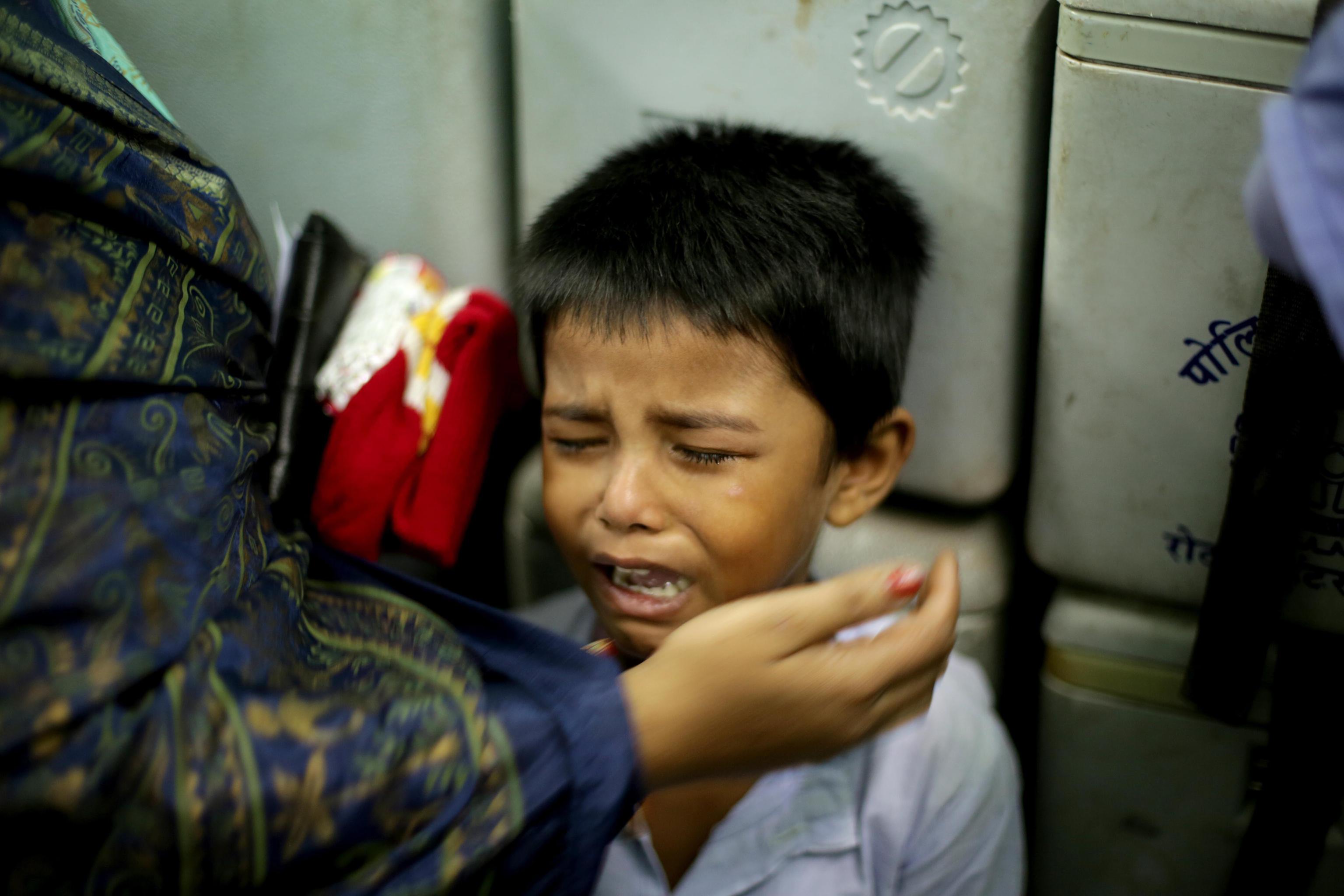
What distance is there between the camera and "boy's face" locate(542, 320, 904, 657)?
768 millimetres

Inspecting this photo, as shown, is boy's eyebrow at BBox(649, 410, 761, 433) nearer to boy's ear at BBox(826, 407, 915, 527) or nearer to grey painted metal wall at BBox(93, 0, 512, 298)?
boy's ear at BBox(826, 407, 915, 527)

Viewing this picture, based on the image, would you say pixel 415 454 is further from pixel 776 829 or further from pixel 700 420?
pixel 776 829

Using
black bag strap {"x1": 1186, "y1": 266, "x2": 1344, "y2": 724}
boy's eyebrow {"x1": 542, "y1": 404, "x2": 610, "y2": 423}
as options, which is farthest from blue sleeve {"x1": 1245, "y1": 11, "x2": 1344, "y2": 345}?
boy's eyebrow {"x1": 542, "y1": 404, "x2": 610, "y2": 423}

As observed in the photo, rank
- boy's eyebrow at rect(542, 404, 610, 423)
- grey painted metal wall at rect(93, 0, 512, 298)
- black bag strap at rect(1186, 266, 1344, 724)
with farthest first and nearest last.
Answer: grey painted metal wall at rect(93, 0, 512, 298) < boy's eyebrow at rect(542, 404, 610, 423) < black bag strap at rect(1186, 266, 1344, 724)

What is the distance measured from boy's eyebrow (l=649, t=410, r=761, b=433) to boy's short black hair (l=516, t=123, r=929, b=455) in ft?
0.22

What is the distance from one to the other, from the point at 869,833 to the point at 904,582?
0.32m

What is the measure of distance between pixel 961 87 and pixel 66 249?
642 mm

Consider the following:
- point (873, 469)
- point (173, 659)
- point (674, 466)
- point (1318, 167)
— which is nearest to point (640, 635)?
point (674, 466)

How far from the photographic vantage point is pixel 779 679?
22.6 inches

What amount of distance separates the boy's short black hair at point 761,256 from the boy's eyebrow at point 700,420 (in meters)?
0.07

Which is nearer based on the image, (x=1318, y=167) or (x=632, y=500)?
(x=1318, y=167)

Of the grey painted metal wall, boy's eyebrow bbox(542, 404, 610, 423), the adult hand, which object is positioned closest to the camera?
the adult hand

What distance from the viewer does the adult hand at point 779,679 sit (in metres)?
0.55

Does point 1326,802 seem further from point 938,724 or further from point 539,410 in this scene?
point 539,410
